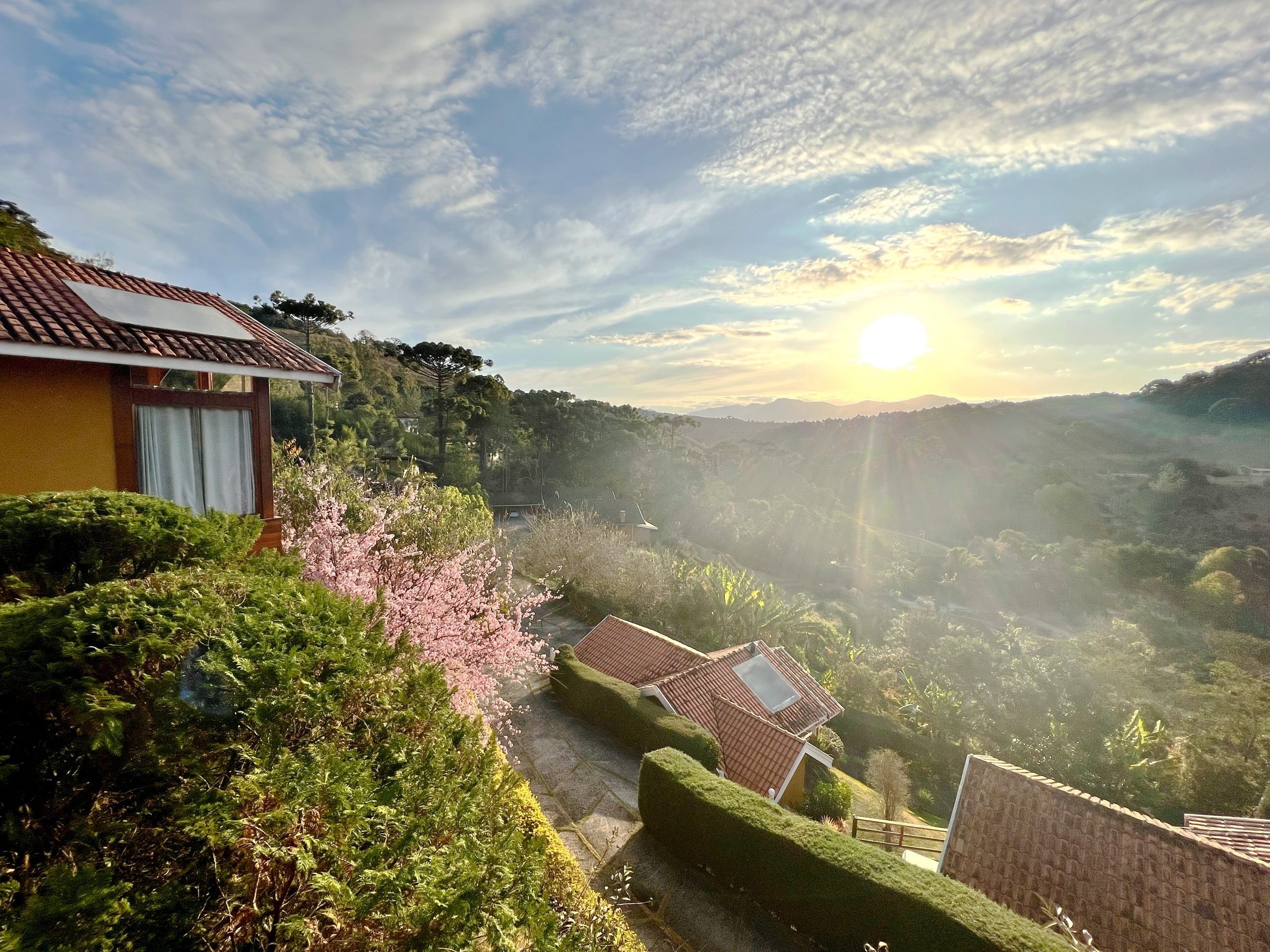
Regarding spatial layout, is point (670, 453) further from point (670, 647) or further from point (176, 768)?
point (176, 768)

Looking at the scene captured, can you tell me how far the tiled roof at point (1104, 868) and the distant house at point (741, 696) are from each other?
10.1 ft

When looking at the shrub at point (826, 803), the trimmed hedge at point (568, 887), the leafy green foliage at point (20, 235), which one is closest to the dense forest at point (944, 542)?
the leafy green foliage at point (20, 235)

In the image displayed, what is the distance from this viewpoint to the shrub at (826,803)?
11477 millimetres

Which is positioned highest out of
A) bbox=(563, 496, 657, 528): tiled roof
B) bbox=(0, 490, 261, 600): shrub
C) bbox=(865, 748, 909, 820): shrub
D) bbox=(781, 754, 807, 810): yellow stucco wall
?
bbox=(0, 490, 261, 600): shrub

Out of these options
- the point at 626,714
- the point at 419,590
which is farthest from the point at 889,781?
the point at 419,590

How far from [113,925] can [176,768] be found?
67 cm

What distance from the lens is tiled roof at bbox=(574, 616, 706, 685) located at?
13094 millimetres

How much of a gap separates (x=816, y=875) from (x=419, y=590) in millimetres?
6730

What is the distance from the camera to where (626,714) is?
438 inches

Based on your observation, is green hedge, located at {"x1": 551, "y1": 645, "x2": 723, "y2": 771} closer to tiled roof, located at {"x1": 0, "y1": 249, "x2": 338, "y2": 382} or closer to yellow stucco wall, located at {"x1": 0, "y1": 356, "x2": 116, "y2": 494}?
tiled roof, located at {"x1": 0, "y1": 249, "x2": 338, "y2": 382}

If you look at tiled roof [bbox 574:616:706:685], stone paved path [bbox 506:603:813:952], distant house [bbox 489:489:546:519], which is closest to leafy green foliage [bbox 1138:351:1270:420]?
distant house [bbox 489:489:546:519]

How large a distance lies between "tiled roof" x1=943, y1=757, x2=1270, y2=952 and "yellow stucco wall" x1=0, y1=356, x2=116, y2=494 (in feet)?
45.5

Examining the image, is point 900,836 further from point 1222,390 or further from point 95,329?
point 1222,390

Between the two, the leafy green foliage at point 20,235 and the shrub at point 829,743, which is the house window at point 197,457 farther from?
the shrub at point 829,743
